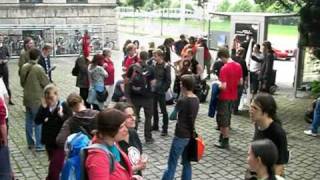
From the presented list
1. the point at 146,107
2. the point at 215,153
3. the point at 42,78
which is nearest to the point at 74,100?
the point at 42,78

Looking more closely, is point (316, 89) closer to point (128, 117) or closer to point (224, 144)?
point (224, 144)

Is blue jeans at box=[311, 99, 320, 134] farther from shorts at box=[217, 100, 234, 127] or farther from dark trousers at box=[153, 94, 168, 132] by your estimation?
dark trousers at box=[153, 94, 168, 132]

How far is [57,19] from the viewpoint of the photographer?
84.1 ft

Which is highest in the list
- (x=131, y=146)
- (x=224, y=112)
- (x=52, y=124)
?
(x=131, y=146)

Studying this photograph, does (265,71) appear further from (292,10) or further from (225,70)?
(292,10)

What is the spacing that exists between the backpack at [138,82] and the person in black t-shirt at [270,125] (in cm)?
453

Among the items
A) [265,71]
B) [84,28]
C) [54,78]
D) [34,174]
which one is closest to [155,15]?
[84,28]

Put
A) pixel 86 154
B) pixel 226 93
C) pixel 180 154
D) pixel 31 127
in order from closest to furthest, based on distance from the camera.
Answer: pixel 86 154
pixel 180 154
pixel 31 127
pixel 226 93

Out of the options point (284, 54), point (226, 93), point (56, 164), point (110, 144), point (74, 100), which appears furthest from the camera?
point (284, 54)

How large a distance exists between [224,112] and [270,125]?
4.36 metres

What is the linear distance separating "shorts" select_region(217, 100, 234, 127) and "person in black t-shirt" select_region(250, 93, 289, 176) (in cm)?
424

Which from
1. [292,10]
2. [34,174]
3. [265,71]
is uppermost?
[292,10]

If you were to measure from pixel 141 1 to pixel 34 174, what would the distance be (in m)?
45.1

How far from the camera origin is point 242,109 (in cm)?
1222
